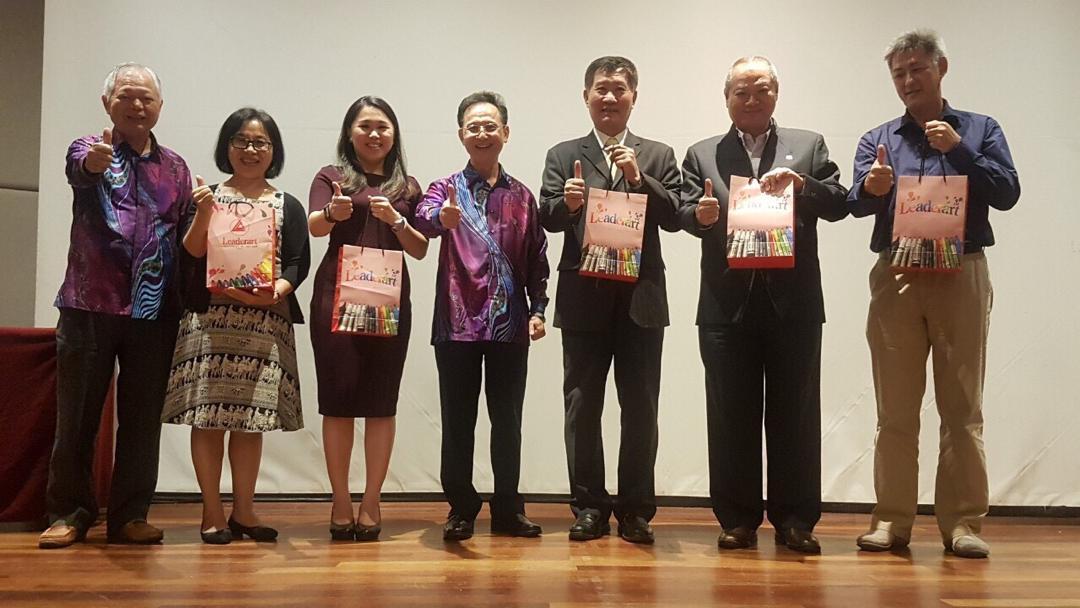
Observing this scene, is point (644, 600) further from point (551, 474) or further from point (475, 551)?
point (551, 474)

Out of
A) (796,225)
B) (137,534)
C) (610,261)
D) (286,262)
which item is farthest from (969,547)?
(137,534)

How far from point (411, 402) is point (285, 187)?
1136 millimetres

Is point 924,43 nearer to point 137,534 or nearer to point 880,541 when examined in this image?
point 880,541

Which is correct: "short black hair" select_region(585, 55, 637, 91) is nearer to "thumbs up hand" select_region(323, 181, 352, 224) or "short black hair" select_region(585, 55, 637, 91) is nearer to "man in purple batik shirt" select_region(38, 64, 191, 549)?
"thumbs up hand" select_region(323, 181, 352, 224)

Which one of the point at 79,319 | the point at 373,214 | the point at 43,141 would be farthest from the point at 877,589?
the point at 43,141

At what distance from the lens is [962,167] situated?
2.67 metres

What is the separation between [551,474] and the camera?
387 centimetres

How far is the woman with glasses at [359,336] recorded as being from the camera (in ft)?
9.16

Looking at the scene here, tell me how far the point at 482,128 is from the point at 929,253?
Answer: 1476mm

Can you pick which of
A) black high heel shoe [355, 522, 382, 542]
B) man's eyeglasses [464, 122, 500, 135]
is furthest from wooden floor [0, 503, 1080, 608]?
man's eyeglasses [464, 122, 500, 135]

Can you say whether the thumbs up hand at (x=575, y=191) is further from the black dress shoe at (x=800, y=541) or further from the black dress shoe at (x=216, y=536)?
the black dress shoe at (x=216, y=536)

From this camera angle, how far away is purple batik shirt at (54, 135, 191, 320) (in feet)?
8.91

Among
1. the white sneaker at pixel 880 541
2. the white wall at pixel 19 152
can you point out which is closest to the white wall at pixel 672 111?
the white wall at pixel 19 152

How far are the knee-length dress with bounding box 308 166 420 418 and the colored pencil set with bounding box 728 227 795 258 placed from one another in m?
1.09
